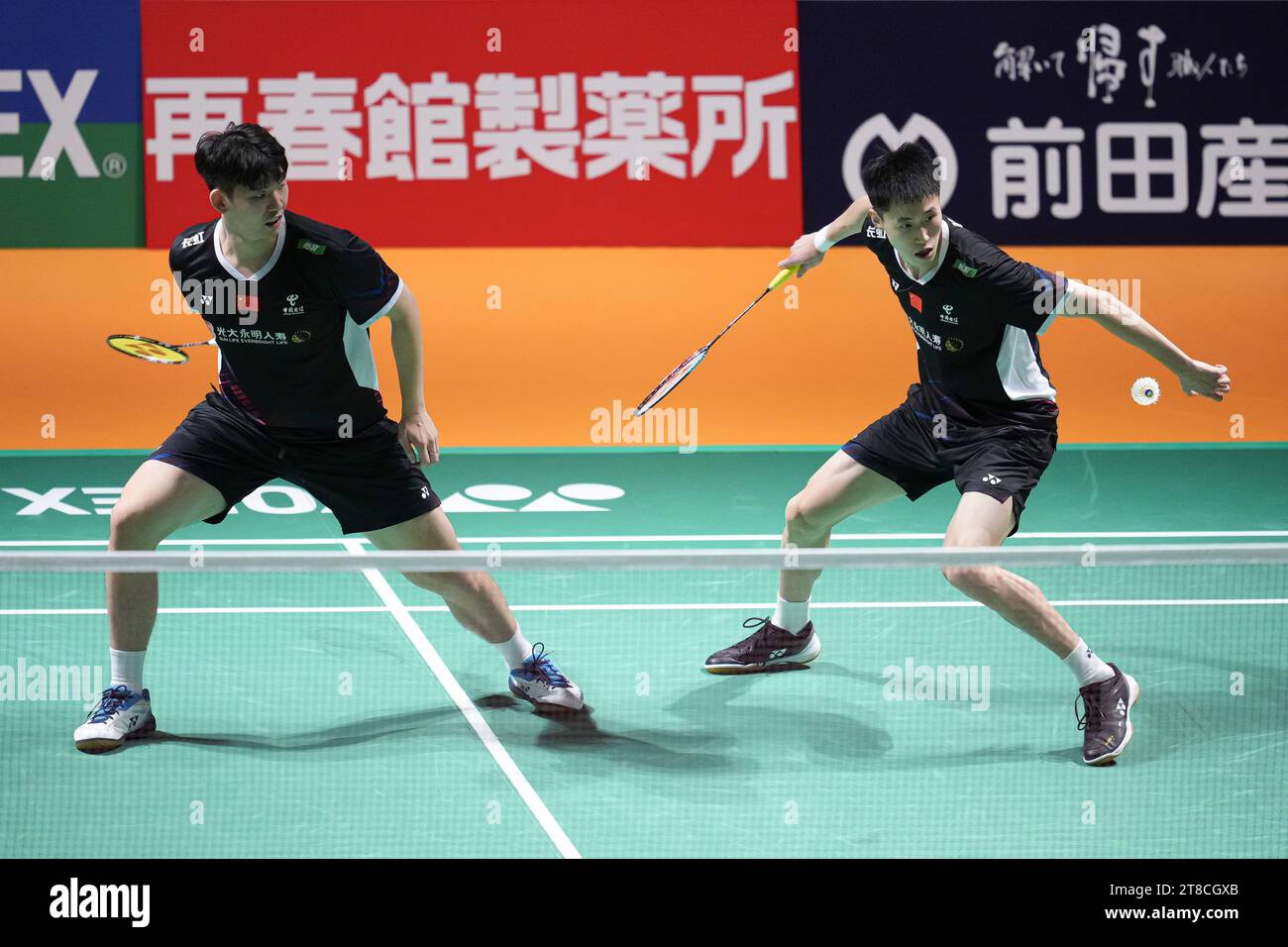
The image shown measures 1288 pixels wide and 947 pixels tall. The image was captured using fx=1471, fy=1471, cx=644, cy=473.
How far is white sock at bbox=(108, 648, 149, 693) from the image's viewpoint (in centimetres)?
436

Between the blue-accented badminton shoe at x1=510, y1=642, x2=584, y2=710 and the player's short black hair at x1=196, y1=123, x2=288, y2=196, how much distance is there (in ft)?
5.49

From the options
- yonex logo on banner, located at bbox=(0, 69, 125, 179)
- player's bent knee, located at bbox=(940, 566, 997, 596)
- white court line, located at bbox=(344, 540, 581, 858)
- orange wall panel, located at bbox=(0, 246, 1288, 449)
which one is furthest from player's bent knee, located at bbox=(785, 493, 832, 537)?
yonex logo on banner, located at bbox=(0, 69, 125, 179)

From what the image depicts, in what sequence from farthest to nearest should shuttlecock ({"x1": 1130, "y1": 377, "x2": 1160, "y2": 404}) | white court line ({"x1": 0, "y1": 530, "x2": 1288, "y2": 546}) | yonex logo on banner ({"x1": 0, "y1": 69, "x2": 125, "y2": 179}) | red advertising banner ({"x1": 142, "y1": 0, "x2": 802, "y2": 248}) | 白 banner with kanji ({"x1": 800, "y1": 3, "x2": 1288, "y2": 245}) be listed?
白 banner with kanji ({"x1": 800, "y1": 3, "x2": 1288, "y2": 245}), red advertising banner ({"x1": 142, "y1": 0, "x2": 802, "y2": 248}), yonex logo on banner ({"x1": 0, "y1": 69, "x2": 125, "y2": 179}), white court line ({"x1": 0, "y1": 530, "x2": 1288, "y2": 546}), shuttlecock ({"x1": 1130, "y1": 377, "x2": 1160, "y2": 404})

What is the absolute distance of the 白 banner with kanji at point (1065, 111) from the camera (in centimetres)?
911

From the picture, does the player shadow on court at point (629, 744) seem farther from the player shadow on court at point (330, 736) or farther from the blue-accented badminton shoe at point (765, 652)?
Answer: the blue-accented badminton shoe at point (765, 652)

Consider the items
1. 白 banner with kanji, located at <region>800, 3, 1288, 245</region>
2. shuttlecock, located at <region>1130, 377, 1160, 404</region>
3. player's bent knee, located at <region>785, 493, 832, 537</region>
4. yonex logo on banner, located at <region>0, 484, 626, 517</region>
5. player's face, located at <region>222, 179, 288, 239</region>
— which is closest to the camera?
player's face, located at <region>222, 179, 288, 239</region>

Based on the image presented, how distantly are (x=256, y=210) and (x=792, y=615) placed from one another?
88.6 inches

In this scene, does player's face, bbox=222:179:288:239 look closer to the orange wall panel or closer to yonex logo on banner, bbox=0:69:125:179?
the orange wall panel

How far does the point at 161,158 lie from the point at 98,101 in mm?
498

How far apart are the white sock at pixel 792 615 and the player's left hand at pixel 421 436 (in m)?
1.45

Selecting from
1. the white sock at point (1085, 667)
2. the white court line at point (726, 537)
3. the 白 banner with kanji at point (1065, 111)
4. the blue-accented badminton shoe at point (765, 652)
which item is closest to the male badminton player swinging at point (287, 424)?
the blue-accented badminton shoe at point (765, 652)

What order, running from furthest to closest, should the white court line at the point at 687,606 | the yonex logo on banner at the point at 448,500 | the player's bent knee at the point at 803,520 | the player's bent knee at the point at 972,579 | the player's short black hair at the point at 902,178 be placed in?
the yonex logo on banner at the point at 448,500 → the white court line at the point at 687,606 → the player's bent knee at the point at 803,520 → the player's short black hair at the point at 902,178 → the player's bent knee at the point at 972,579

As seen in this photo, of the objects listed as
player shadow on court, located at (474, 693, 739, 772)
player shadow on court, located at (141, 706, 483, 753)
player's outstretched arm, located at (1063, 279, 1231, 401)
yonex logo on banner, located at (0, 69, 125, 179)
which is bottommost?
player shadow on court, located at (474, 693, 739, 772)
